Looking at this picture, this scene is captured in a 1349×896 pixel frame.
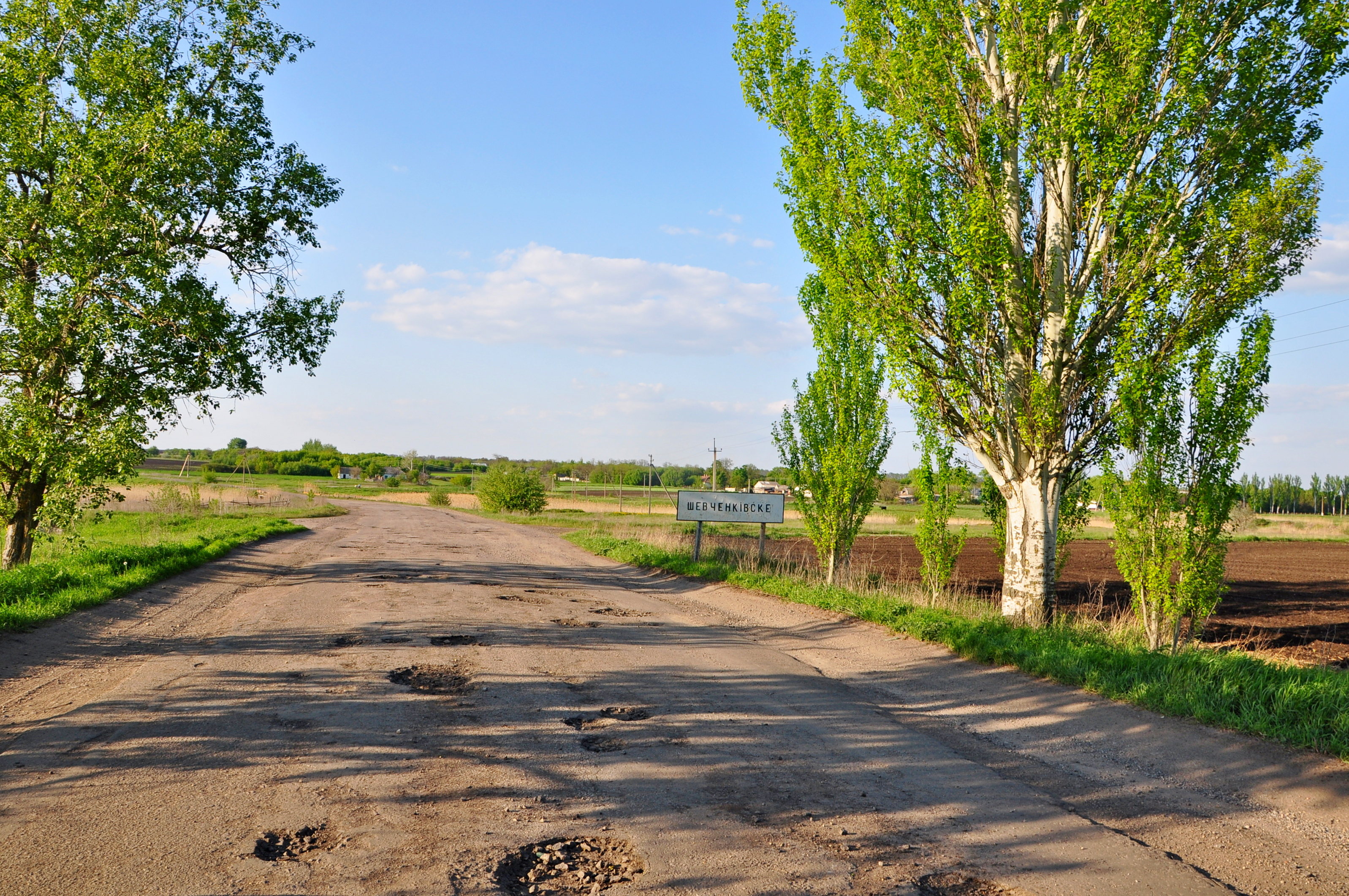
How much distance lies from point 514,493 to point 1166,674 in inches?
1993

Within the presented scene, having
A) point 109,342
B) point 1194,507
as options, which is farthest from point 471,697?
point 109,342

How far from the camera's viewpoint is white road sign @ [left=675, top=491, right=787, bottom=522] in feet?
57.2

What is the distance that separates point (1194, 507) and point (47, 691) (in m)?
11.7

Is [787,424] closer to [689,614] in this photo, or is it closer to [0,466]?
[689,614]

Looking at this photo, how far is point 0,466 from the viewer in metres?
12.7

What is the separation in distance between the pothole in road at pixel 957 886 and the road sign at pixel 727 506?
13491mm

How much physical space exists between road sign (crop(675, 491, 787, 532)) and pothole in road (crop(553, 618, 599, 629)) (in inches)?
262

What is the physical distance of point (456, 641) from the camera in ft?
29.2

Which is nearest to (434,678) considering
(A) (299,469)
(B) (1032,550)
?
(B) (1032,550)

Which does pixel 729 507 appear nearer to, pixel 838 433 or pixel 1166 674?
pixel 838 433

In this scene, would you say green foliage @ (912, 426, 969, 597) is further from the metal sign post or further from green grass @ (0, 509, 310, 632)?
green grass @ (0, 509, 310, 632)

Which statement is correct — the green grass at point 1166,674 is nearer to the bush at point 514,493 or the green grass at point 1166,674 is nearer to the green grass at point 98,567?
the green grass at point 98,567

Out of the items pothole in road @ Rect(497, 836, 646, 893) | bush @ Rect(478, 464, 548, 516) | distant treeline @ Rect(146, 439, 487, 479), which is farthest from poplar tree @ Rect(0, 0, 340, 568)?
distant treeline @ Rect(146, 439, 487, 479)

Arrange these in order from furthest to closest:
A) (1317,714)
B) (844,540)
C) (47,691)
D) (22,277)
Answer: (844,540) → (22,277) → (47,691) → (1317,714)
